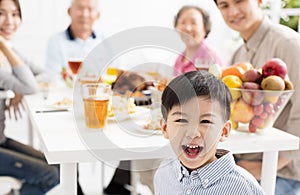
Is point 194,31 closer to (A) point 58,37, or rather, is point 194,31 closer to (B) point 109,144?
(A) point 58,37

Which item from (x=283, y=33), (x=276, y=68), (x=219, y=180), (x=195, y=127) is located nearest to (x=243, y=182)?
(x=219, y=180)

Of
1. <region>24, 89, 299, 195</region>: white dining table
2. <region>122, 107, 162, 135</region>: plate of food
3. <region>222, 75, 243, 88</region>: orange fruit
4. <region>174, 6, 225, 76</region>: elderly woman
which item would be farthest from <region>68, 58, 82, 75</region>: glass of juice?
<region>222, 75, 243, 88</region>: orange fruit

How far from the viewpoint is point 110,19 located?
12.6 feet

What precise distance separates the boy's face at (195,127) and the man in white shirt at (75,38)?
1779 mm

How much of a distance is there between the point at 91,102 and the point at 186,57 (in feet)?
3.57

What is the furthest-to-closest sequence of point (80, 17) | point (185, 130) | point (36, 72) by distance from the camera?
point (80, 17) < point (36, 72) < point (185, 130)

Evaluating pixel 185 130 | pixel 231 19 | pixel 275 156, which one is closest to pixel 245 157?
pixel 275 156

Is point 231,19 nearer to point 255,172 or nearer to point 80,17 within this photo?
point 255,172

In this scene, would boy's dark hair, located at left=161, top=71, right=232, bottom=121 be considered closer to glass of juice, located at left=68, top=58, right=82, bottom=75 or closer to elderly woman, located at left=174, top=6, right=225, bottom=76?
glass of juice, located at left=68, top=58, right=82, bottom=75

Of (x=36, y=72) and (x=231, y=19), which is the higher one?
(x=231, y=19)

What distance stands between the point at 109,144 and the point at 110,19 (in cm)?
281

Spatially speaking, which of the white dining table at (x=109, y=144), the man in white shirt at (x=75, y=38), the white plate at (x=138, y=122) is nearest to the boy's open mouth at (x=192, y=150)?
the white dining table at (x=109, y=144)

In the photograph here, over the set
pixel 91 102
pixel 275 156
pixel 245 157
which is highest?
pixel 91 102

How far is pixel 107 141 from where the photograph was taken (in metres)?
1.18
